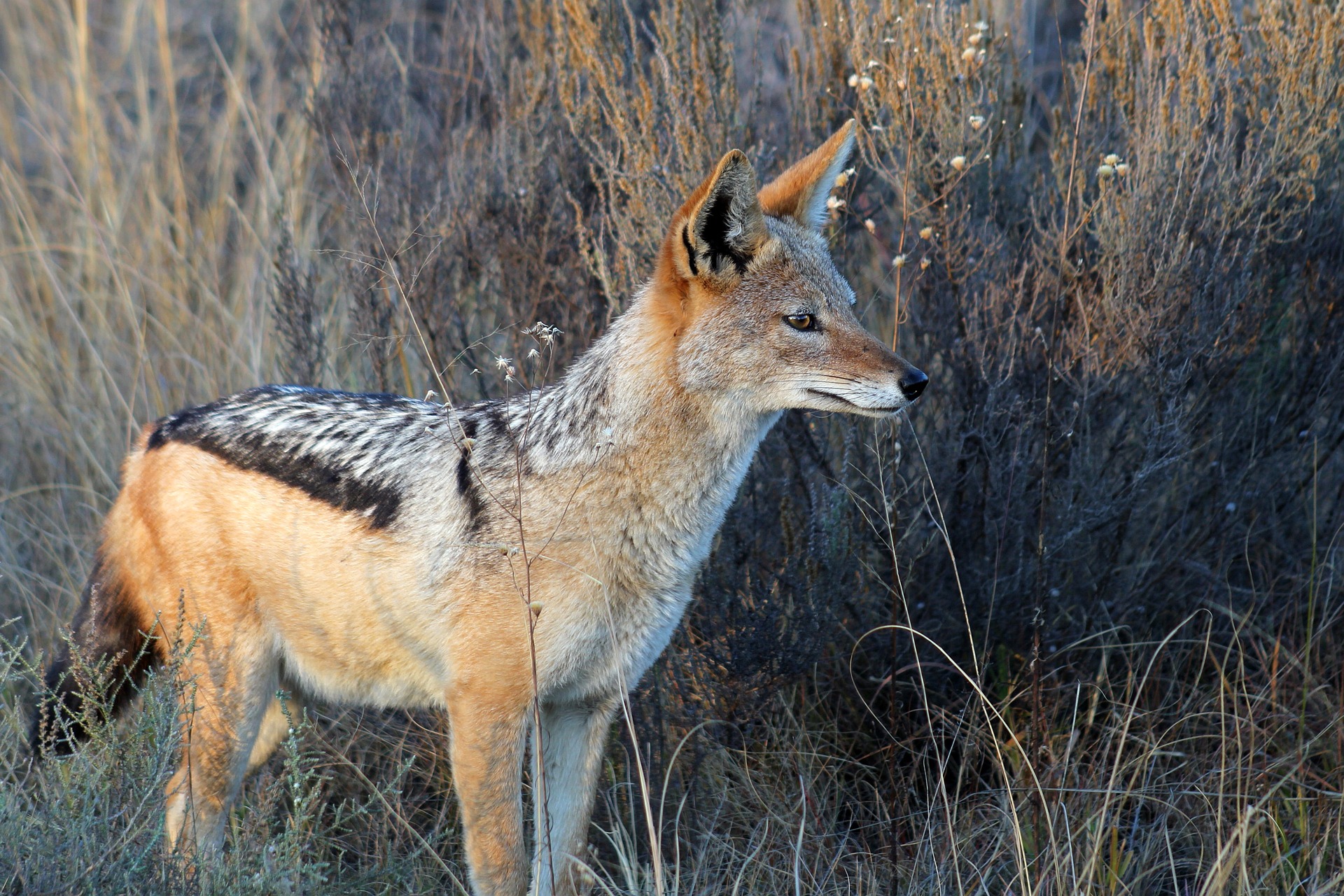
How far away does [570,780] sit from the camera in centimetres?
344

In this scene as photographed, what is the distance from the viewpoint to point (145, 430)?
3857 millimetres

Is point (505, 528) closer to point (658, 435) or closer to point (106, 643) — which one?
point (658, 435)

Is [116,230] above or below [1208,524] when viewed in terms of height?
above

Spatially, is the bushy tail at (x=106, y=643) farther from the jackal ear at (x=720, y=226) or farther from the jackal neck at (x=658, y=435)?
the jackal ear at (x=720, y=226)

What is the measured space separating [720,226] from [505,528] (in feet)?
3.54

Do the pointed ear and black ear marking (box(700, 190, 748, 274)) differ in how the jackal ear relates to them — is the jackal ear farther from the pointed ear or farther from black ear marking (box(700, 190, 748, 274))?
the pointed ear

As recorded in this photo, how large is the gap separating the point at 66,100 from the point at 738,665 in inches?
223

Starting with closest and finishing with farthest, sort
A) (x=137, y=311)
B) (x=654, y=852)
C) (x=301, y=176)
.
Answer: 1. (x=654, y=852)
2. (x=137, y=311)
3. (x=301, y=176)

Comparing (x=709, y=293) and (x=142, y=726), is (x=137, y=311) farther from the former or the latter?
(x=709, y=293)

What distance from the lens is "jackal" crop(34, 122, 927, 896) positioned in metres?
3.10

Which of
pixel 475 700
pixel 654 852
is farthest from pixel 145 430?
pixel 654 852

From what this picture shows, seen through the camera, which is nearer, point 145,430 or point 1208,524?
point 145,430

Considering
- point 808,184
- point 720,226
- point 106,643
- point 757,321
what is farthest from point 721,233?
→ point 106,643

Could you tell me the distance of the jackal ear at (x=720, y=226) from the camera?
301 centimetres
